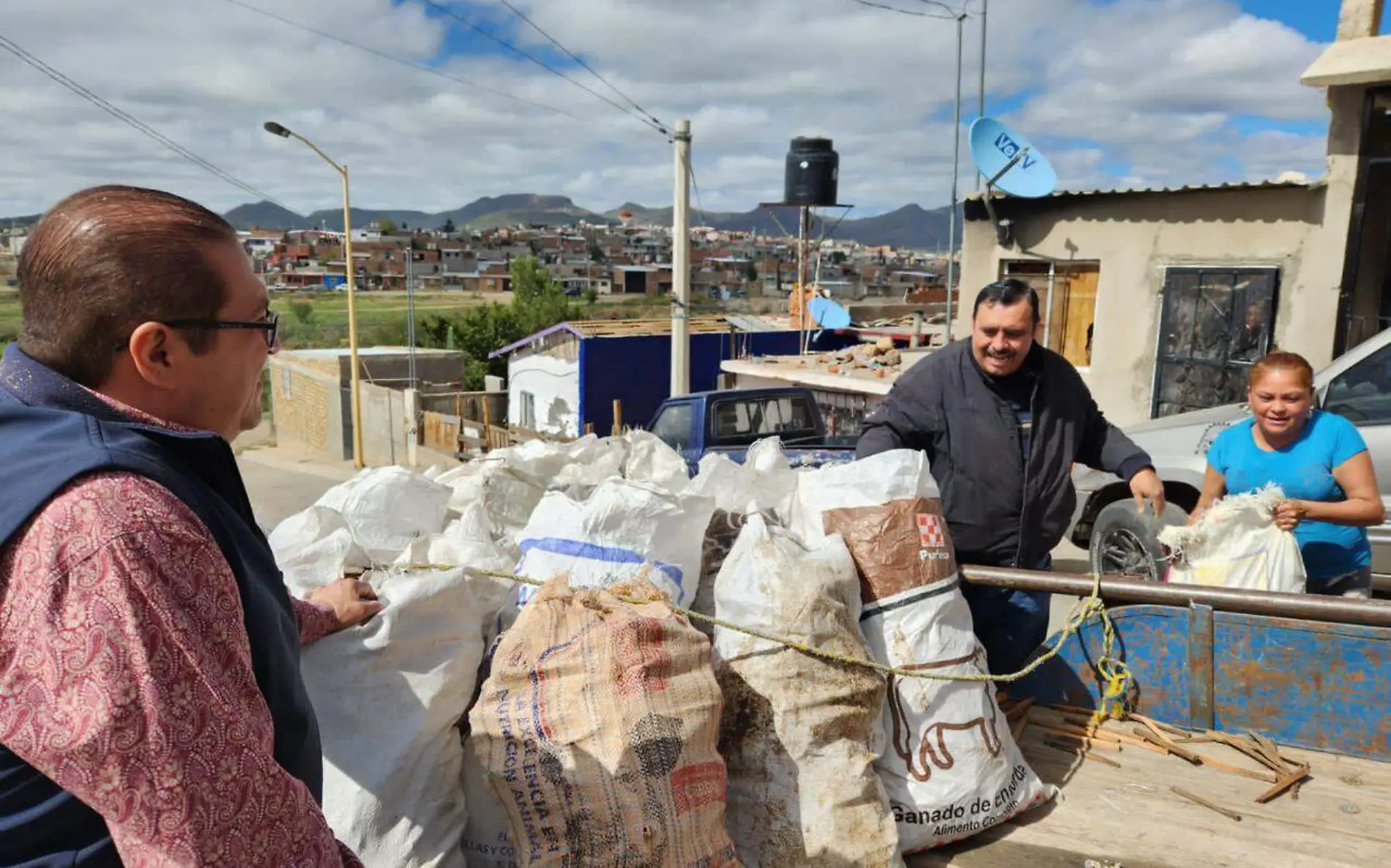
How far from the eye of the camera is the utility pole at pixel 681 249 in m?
15.6

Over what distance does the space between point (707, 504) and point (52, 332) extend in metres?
1.82

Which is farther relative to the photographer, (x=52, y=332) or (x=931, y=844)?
(x=931, y=844)

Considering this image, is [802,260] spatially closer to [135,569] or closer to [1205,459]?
[1205,459]

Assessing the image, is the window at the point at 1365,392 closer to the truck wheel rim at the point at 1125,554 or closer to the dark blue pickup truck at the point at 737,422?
the truck wheel rim at the point at 1125,554

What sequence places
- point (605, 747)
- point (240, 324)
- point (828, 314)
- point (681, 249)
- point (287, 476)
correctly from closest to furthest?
1. point (240, 324)
2. point (605, 747)
3. point (681, 249)
4. point (828, 314)
5. point (287, 476)

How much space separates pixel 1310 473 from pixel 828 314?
1657cm

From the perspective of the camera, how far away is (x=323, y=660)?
1987 mm

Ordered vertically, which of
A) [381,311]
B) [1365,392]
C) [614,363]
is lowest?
[381,311]

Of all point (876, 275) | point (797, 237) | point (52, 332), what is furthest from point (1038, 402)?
point (876, 275)

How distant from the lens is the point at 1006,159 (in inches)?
431

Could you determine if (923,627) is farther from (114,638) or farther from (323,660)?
(114,638)

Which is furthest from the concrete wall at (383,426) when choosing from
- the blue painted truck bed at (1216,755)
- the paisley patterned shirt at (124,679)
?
the paisley patterned shirt at (124,679)

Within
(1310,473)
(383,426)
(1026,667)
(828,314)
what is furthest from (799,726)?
(383,426)

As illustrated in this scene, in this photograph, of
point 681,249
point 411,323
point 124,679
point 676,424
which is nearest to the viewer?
point 124,679
